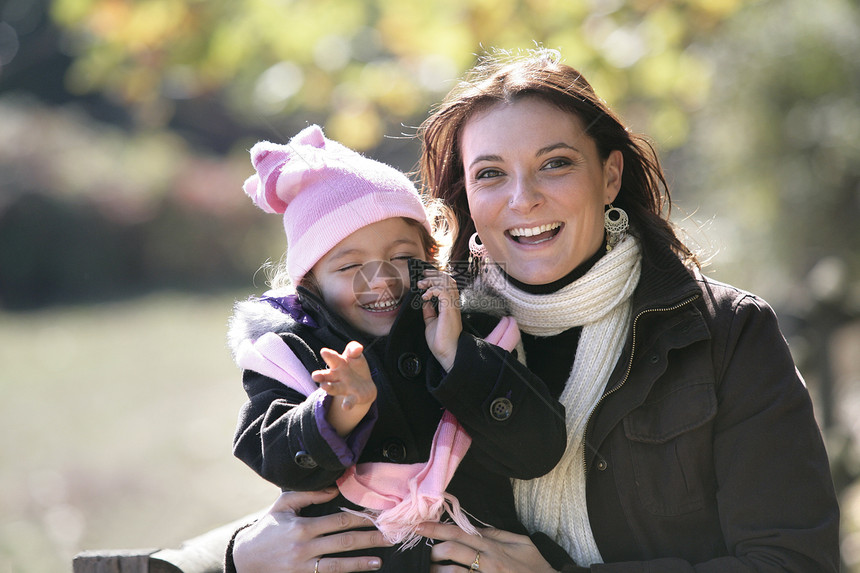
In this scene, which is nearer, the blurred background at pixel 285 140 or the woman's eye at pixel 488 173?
the woman's eye at pixel 488 173

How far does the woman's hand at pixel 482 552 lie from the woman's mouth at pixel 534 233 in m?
0.84

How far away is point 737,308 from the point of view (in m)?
2.28

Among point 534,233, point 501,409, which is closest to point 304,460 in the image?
point 501,409

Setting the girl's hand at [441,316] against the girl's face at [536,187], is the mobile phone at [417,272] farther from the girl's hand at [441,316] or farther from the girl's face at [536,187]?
the girl's face at [536,187]

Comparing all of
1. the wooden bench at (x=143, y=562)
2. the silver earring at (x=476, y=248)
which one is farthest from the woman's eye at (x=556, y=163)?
the wooden bench at (x=143, y=562)

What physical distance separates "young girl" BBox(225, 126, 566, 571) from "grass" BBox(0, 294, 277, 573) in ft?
10.1

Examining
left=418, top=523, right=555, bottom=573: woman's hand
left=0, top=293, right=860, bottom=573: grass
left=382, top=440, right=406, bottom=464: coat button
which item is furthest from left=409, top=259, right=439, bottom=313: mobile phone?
left=0, top=293, right=860, bottom=573: grass

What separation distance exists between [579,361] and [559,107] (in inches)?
29.3

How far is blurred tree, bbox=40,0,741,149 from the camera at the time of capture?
401 cm

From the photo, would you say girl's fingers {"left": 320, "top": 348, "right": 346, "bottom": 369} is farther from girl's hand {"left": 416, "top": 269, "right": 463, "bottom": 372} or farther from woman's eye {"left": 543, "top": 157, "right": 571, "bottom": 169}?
woman's eye {"left": 543, "top": 157, "right": 571, "bottom": 169}

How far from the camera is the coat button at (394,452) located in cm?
225

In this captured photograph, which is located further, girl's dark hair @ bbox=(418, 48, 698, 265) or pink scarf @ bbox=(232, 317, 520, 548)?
girl's dark hair @ bbox=(418, 48, 698, 265)

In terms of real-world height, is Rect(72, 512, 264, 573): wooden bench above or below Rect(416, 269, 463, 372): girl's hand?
below

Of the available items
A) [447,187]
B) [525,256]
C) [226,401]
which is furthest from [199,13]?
[226,401]
